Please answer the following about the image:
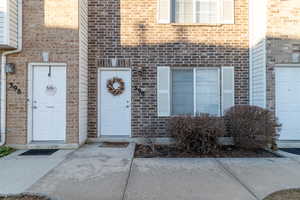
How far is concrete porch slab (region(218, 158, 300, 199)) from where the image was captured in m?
3.44

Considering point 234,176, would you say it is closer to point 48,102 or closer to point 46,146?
point 46,146

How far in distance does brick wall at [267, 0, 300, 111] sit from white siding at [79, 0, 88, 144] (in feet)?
17.6

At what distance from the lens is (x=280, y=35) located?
20.0 ft

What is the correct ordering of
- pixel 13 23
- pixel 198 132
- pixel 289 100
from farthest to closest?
pixel 289 100 → pixel 13 23 → pixel 198 132

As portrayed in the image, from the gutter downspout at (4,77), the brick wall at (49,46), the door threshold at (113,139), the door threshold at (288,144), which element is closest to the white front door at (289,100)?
the door threshold at (288,144)

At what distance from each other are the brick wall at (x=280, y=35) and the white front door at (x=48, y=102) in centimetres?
587

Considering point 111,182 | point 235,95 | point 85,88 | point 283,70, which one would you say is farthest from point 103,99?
point 283,70

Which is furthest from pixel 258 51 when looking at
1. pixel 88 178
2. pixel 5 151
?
pixel 5 151

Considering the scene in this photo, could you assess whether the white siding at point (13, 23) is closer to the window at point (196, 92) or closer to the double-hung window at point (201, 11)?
the double-hung window at point (201, 11)

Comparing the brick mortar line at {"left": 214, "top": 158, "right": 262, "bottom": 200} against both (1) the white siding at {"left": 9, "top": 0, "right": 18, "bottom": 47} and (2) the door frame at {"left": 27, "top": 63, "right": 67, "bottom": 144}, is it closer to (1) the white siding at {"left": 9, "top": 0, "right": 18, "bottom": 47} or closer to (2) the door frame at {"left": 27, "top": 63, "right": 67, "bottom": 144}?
(2) the door frame at {"left": 27, "top": 63, "right": 67, "bottom": 144}

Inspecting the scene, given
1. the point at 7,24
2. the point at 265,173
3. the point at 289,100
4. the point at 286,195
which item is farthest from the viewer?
the point at 289,100

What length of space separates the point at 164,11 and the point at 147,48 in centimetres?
128

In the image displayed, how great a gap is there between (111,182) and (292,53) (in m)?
6.02

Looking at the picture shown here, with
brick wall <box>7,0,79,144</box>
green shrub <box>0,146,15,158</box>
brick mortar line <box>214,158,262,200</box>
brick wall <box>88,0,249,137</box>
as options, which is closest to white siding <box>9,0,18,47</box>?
brick wall <box>7,0,79,144</box>
